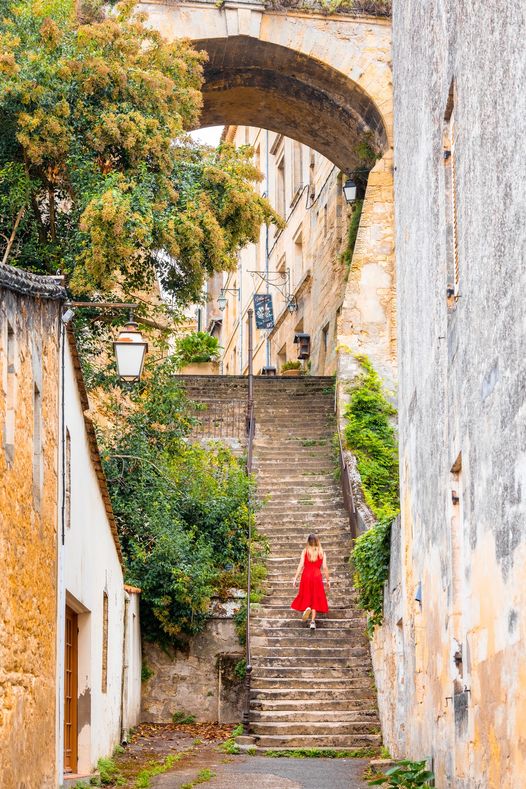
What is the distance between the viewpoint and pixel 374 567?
50.1 feet

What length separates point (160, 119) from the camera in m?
18.5

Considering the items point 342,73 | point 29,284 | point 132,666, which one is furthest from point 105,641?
point 342,73

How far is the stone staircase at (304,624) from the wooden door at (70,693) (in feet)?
11.7

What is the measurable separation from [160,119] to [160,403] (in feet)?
13.9

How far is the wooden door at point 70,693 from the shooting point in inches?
475

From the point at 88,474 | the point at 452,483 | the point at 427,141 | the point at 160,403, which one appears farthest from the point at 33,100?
the point at 452,483

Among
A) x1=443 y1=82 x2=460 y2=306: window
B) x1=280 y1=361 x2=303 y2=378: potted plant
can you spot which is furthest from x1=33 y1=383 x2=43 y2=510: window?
x1=280 y1=361 x2=303 y2=378: potted plant

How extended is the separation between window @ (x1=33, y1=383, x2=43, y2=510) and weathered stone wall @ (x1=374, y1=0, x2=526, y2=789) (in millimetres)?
3010

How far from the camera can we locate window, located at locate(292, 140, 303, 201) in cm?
3503

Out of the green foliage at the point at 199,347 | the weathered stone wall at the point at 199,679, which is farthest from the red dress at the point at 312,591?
the green foliage at the point at 199,347

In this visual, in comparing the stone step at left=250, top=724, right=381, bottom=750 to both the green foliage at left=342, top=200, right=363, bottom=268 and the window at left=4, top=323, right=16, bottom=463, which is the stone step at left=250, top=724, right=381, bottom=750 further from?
the green foliage at left=342, top=200, right=363, bottom=268

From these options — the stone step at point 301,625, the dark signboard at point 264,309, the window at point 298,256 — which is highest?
the window at point 298,256

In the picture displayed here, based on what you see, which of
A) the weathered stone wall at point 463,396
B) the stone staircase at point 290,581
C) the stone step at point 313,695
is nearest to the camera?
the weathered stone wall at point 463,396

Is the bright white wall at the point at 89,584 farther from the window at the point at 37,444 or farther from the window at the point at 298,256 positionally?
the window at the point at 298,256
